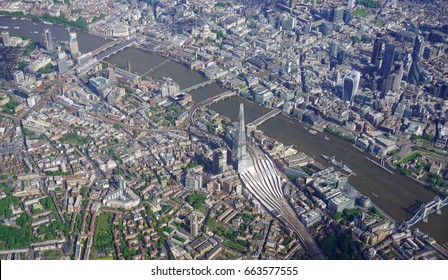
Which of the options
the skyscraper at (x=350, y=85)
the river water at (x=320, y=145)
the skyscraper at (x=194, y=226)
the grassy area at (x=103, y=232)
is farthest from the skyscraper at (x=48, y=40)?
the skyscraper at (x=194, y=226)

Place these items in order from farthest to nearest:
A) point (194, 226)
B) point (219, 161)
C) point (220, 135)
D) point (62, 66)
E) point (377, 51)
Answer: point (377, 51), point (62, 66), point (220, 135), point (219, 161), point (194, 226)

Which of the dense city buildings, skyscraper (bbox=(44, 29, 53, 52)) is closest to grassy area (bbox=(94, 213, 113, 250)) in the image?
the dense city buildings

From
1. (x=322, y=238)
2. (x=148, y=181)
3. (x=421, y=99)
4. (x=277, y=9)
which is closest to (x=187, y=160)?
(x=148, y=181)

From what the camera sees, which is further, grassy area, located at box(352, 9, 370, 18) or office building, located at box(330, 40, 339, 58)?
grassy area, located at box(352, 9, 370, 18)

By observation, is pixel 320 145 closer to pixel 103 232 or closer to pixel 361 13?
pixel 103 232

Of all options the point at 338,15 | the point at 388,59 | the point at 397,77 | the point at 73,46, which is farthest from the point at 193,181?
the point at 338,15

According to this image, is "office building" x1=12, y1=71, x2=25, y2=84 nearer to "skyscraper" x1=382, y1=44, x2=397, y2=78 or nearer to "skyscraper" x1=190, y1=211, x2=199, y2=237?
"skyscraper" x1=190, y1=211, x2=199, y2=237
